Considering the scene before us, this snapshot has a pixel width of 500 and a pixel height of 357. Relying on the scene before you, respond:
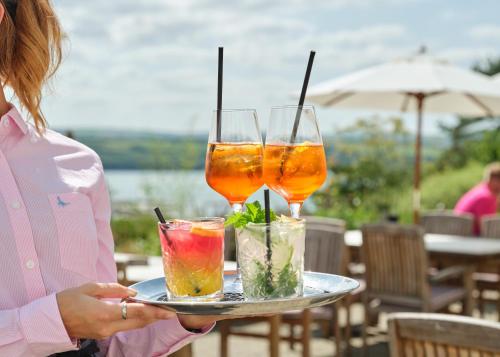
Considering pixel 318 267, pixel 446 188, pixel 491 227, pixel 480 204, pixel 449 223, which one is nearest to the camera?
pixel 318 267

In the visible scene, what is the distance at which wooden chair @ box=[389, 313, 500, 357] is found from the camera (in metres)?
1.90

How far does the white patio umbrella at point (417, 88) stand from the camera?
6.95 meters

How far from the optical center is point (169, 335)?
1689 millimetres

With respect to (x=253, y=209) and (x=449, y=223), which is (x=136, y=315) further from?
(x=449, y=223)

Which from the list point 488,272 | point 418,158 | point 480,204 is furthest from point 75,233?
point 480,204

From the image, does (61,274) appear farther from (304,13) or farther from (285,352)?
(304,13)

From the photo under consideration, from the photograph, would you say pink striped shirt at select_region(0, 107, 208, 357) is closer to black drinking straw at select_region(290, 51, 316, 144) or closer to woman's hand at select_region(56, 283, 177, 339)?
woman's hand at select_region(56, 283, 177, 339)

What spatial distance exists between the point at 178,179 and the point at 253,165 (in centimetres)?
814

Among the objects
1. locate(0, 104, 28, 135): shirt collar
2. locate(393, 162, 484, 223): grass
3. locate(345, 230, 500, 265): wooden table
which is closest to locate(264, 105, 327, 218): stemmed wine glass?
locate(0, 104, 28, 135): shirt collar

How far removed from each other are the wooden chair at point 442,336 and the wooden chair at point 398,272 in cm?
325

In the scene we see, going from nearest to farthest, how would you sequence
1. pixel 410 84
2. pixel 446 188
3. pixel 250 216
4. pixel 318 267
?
pixel 250 216 → pixel 318 267 → pixel 410 84 → pixel 446 188

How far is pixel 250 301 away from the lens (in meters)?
1.42

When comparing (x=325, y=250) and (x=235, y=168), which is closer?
(x=235, y=168)

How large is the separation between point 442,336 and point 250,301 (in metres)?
0.75
